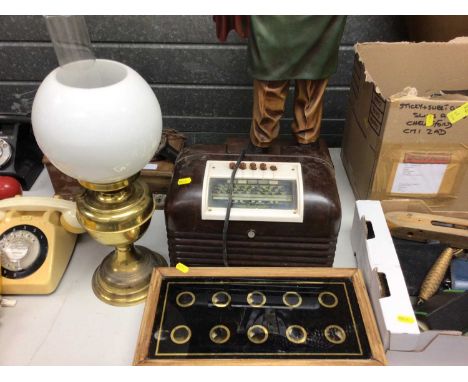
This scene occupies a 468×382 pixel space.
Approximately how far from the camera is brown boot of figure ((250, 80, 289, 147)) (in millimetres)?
1069

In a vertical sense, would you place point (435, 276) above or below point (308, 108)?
below

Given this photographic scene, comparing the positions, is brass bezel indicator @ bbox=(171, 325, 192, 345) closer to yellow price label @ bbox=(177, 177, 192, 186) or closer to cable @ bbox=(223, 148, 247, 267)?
cable @ bbox=(223, 148, 247, 267)

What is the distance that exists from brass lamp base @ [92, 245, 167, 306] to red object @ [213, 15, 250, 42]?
1.83 feet

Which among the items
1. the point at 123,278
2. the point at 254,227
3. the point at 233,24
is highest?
the point at 233,24

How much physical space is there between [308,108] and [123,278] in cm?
63

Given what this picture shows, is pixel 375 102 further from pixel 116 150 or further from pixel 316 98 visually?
pixel 116 150

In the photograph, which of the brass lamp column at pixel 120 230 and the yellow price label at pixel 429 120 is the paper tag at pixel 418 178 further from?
the brass lamp column at pixel 120 230

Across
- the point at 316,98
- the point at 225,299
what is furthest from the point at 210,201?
the point at 316,98

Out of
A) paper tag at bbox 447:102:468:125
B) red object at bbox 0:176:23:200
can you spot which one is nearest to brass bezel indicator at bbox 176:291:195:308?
red object at bbox 0:176:23:200

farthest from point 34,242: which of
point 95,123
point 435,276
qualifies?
point 435,276

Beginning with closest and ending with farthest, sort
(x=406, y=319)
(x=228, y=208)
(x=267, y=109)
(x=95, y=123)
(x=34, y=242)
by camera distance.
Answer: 1. (x=95, y=123)
2. (x=406, y=319)
3. (x=228, y=208)
4. (x=34, y=242)
5. (x=267, y=109)

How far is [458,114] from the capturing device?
99 cm

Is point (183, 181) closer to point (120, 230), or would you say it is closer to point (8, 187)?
point (120, 230)

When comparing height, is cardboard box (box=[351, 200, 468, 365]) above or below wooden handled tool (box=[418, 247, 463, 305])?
above
